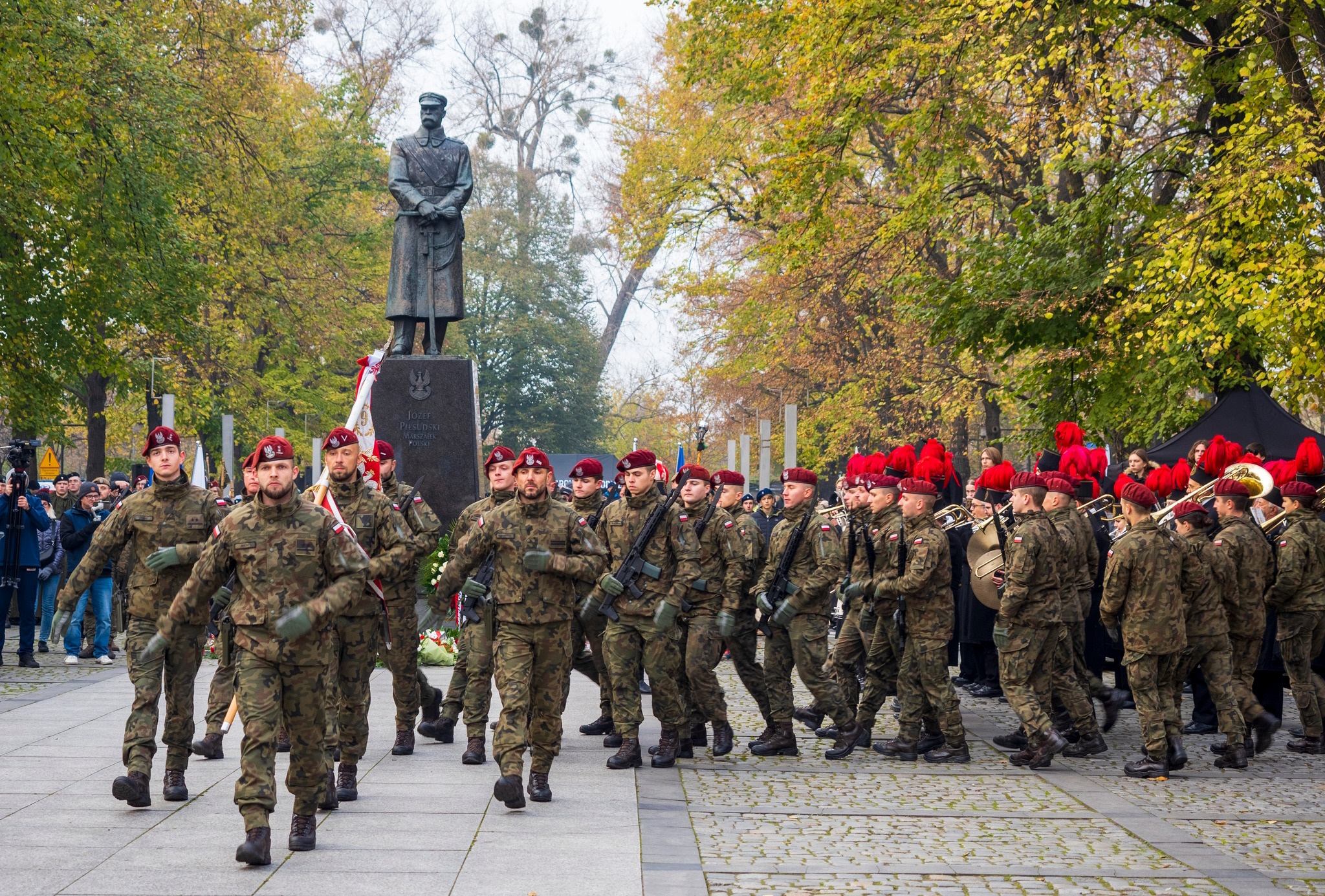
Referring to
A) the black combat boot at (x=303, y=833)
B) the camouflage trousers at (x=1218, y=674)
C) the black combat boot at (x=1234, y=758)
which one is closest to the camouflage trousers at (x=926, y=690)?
the camouflage trousers at (x=1218, y=674)

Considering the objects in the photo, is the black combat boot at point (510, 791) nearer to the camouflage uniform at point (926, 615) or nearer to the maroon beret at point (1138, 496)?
the camouflage uniform at point (926, 615)

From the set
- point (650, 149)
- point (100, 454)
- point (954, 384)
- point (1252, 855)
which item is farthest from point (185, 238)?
point (1252, 855)

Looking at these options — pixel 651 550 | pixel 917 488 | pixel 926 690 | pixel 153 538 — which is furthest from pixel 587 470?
pixel 153 538

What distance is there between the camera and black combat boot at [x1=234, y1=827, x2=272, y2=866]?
6777 mm

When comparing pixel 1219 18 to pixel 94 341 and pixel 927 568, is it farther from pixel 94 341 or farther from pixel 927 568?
pixel 94 341

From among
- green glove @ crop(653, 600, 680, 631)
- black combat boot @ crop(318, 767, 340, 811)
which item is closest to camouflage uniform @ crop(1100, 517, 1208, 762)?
green glove @ crop(653, 600, 680, 631)

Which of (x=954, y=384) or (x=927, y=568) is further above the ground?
(x=954, y=384)

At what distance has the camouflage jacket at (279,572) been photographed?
712 cm

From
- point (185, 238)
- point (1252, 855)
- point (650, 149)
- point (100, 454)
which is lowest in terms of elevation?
point (1252, 855)

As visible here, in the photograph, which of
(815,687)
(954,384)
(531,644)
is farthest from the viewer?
(954,384)

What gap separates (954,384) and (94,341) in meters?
17.6

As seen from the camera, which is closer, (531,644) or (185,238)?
(531,644)

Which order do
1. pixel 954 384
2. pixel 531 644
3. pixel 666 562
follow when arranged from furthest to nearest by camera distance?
pixel 954 384 → pixel 666 562 → pixel 531 644

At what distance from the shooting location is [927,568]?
10188 mm
